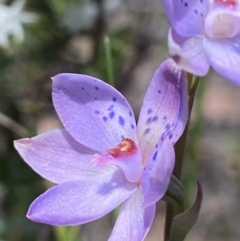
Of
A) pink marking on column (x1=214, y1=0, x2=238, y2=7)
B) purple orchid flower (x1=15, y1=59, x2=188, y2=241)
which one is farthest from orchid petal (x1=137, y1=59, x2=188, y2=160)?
pink marking on column (x1=214, y1=0, x2=238, y2=7)

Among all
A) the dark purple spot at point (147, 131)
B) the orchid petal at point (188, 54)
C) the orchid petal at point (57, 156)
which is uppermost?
the orchid petal at point (188, 54)

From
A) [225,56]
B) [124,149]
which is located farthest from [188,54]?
[124,149]

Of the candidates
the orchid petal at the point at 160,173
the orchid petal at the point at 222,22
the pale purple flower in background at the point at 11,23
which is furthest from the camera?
the pale purple flower in background at the point at 11,23

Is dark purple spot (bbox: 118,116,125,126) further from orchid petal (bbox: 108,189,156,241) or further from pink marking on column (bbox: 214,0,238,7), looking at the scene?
pink marking on column (bbox: 214,0,238,7)

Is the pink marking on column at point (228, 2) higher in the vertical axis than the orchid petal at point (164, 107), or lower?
higher

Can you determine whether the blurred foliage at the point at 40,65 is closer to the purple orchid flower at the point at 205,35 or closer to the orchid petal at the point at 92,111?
the orchid petal at the point at 92,111

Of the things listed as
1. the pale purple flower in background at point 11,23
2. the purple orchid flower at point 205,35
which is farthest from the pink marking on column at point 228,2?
the pale purple flower in background at point 11,23

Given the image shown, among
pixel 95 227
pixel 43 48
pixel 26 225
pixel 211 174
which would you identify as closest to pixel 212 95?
pixel 211 174

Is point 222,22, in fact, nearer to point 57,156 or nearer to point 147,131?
point 147,131
